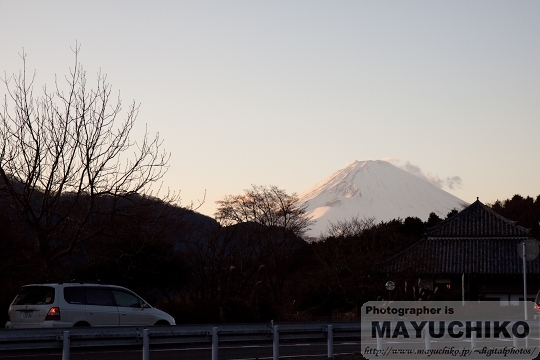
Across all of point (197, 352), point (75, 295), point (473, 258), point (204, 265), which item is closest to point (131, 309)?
point (75, 295)

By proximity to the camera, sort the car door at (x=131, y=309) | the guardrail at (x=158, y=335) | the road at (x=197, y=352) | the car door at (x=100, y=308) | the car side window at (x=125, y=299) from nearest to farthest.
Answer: the guardrail at (x=158, y=335)
the road at (x=197, y=352)
the car door at (x=100, y=308)
the car door at (x=131, y=309)
the car side window at (x=125, y=299)

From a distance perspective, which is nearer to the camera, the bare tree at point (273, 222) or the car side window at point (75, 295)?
the car side window at point (75, 295)

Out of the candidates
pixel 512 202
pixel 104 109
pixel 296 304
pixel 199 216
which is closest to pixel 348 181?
pixel 512 202

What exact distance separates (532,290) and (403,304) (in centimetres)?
2993

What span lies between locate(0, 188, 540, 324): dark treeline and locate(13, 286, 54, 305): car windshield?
4007 millimetres

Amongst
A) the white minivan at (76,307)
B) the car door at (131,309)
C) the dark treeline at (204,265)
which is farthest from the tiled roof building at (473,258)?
the white minivan at (76,307)

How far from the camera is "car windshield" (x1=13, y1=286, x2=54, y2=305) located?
1834 cm

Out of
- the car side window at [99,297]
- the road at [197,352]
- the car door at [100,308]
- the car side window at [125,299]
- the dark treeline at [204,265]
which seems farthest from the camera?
the dark treeline at [204,265]

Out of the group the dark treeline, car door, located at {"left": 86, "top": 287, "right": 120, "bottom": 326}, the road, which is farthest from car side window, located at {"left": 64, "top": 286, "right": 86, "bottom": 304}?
the dark treeline

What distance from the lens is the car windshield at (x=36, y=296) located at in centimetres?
1834

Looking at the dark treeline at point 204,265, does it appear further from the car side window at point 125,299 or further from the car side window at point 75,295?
the car side window at point 75,295

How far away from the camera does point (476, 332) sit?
1861 centimetres

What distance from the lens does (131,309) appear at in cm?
2014

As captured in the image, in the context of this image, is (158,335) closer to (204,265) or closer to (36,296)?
(36,296)
